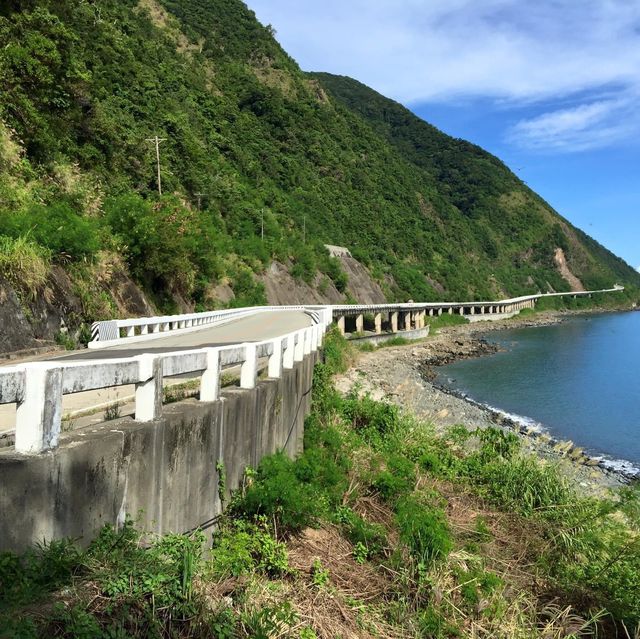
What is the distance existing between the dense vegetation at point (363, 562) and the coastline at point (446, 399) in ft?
8.48

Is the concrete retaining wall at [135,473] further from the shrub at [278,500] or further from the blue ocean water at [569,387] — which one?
the blue ocean water at [569,387]

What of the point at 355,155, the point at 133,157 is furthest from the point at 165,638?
the point at 355,155

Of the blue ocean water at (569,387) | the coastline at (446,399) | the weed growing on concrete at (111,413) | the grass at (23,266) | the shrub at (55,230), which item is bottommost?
the blue ocean water at (569,387)

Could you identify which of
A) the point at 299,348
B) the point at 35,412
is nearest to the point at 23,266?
the point at 299,348

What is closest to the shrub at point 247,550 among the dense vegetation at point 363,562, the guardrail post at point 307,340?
the dense vegetation at point 363,562

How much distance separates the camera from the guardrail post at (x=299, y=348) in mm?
10734

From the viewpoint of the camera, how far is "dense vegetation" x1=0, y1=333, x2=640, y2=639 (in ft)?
12.1

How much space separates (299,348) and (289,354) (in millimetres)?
1357

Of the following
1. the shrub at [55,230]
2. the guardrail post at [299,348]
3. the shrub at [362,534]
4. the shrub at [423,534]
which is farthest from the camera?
the shrub at [55,230]

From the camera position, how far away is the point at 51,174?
69.0 feet

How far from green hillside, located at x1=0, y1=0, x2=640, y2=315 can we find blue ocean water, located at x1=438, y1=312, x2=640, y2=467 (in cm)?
1804

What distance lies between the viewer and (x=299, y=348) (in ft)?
36.7

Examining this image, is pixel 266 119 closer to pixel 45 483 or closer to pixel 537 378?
pixel 537 378

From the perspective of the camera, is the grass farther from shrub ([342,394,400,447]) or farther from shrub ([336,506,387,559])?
shrub ([336,506,387,559])
